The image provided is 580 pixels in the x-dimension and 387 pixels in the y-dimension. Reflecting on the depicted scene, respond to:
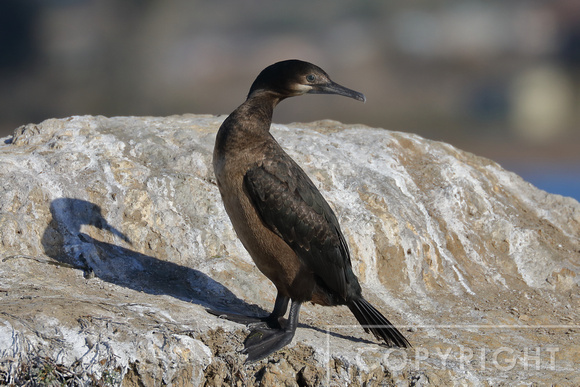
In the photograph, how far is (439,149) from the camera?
1157 cm

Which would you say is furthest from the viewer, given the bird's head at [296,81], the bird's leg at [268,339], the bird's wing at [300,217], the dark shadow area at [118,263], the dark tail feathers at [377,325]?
the dark shadow area at [118,263]

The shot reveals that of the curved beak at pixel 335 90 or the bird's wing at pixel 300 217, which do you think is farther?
the curved beak at pixel 335 90

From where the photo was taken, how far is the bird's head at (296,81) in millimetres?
6504

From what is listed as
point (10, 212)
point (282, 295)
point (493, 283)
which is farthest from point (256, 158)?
point (493, 283)

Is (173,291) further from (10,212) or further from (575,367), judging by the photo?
(575,367)

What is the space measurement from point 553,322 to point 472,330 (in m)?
1.49

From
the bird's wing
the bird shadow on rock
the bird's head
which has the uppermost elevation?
the bird's head

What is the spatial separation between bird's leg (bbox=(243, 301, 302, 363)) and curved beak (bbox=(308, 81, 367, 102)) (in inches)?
83.4

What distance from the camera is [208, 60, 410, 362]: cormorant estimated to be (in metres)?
6.23

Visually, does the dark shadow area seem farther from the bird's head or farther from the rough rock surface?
the bird's head

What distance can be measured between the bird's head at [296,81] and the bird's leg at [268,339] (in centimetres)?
212

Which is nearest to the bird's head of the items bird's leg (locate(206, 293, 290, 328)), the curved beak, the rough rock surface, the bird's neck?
the curved beak

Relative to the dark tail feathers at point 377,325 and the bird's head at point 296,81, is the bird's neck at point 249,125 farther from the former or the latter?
the dark tail feathers at point 377,325

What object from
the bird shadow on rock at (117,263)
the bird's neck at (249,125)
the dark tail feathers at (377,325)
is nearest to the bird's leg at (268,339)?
the dark tail feathers at (377,325)
